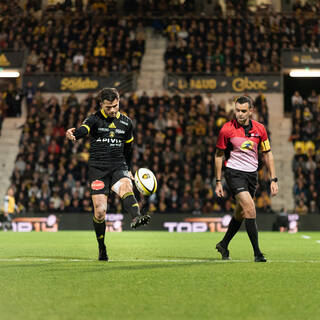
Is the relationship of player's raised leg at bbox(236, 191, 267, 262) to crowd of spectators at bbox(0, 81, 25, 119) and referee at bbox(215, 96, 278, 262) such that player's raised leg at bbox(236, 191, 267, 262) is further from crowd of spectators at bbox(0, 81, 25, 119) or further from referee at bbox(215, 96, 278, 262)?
crowd of spectators at bbox(0, 81, 25, 119)

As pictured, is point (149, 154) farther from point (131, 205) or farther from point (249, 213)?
point (131, 205)

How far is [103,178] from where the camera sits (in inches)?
340

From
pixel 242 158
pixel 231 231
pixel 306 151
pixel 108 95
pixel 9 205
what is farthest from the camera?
pixel 306 151

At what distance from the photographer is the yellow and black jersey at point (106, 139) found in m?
8.64

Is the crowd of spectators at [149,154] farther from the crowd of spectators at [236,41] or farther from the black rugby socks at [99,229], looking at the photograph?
the black rugby socks at [99,229]

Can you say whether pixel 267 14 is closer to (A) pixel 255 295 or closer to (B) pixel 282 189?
(B) pixel 282 189

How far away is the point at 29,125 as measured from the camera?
26.8 m

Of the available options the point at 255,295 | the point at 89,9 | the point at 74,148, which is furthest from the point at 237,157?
the point at 89,9

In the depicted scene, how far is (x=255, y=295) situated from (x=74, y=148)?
20176mm

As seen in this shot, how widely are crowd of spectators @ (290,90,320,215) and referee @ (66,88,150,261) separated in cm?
1392

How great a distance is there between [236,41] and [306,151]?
6.70m

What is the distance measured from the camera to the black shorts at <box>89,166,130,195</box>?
8570 millimetres

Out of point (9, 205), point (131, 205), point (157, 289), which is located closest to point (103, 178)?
point (131, 205)

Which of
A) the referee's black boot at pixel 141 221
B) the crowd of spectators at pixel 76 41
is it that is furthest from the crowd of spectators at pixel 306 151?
the referee's black boot at pixel 141 221
